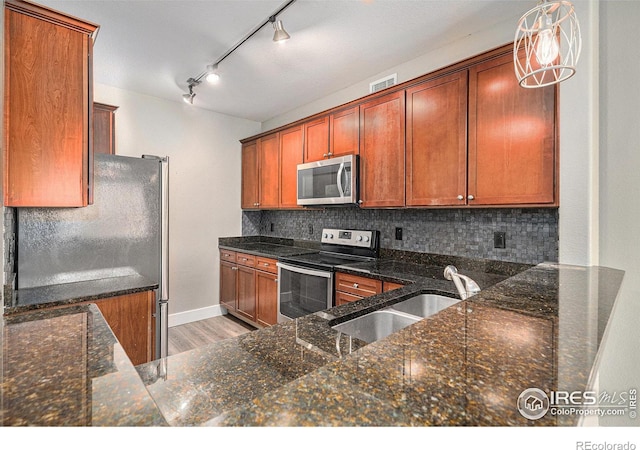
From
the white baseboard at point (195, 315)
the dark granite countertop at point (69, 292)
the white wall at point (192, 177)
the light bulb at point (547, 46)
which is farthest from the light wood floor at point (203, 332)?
the light bulb at point (547, 46)

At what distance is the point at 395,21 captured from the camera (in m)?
2.16

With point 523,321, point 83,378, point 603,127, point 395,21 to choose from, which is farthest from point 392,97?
point 83,378

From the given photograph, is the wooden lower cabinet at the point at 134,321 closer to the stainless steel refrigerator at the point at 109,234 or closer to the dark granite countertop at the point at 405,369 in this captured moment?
the stainless steel refrigerator at the point at 109,234

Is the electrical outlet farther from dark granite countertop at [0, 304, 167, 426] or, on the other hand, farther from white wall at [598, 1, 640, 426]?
dark granite countertop at [0, 304, 167, 426]

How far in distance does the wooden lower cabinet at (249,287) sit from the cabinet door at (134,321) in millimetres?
1376

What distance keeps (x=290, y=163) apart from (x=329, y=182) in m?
0.79

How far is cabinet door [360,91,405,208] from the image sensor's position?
2.53 meters

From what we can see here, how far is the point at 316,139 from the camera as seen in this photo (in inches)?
129

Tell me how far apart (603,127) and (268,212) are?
3694 millimetres

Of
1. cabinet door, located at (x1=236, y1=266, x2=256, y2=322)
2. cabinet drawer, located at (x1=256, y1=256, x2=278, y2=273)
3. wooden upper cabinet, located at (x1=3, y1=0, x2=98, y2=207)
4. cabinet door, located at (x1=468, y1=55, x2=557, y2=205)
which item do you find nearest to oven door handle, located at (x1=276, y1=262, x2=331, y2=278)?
cabinet drawer, located at (x1=256, y1=256, x2=278, y2=273)

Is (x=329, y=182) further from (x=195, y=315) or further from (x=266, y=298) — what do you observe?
(x=195, y=315)

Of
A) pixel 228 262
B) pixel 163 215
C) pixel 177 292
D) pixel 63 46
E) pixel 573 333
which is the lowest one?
pixel 177 292

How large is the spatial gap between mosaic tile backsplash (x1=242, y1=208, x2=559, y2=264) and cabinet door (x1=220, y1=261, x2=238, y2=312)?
1.16 meters

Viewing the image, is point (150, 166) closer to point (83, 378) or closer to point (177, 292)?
point (177, 292)
